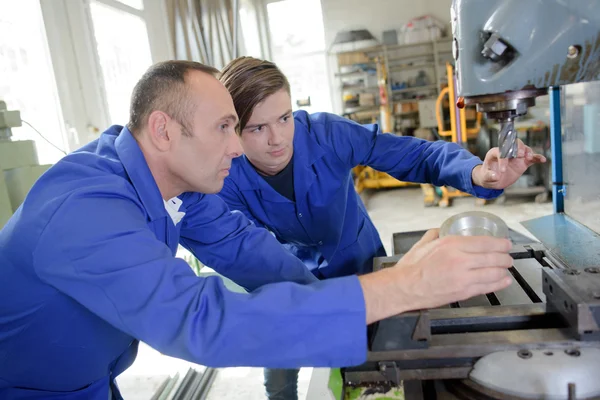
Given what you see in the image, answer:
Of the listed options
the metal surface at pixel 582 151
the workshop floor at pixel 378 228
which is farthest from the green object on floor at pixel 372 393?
the workshop floor at pixel 378 228

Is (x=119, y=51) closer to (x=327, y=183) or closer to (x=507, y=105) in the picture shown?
(x=327, y=183)

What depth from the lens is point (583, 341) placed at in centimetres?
65

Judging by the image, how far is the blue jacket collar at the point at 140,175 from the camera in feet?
2.89

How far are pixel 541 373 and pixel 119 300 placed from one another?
0.57 metres

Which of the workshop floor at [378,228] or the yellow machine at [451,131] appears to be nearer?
the workshop floor at [378,228]

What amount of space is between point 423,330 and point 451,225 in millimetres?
273

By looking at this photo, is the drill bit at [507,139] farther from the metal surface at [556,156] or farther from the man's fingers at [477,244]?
the metal surface at [556,156]

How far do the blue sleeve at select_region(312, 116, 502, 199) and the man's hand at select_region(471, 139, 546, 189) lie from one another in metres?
0.13

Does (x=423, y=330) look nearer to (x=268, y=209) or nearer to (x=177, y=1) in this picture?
(x=268, y=209)

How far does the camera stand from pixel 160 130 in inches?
36.8

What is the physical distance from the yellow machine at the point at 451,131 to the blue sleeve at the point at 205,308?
13.6ft

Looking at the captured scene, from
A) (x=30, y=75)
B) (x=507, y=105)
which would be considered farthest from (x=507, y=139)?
(x=30, y=75)

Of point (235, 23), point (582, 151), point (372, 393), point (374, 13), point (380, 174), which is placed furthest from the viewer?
point (374, 13)

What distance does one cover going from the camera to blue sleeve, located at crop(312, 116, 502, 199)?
1301 mm
